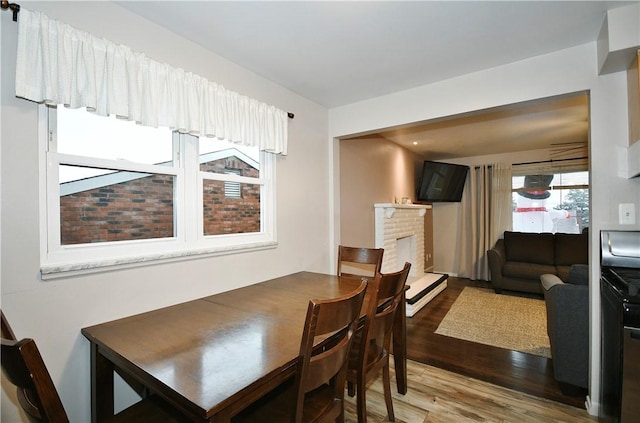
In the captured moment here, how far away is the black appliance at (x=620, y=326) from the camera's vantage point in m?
1.33

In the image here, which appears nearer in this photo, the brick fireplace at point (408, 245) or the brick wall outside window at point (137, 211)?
the brick wall outside window at point (137, 211)

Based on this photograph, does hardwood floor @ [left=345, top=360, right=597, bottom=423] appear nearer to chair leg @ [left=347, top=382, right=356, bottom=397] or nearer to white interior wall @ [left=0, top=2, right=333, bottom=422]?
chair leg @ [left=347, top=382, right=356, bottom=397]

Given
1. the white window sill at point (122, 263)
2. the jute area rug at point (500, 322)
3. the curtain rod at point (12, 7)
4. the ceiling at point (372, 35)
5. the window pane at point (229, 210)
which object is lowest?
the jute area rug at point (500, 322)

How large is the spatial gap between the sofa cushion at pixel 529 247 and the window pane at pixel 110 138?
5399 mm

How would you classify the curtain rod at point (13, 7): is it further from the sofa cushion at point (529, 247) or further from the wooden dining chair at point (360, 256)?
the sofa cushion at point (529, 247)

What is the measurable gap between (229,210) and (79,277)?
1020 mm

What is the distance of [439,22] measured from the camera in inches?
68.5

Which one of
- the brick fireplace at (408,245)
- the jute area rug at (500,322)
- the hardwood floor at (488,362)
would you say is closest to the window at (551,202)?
the jute area rug at (500,322)

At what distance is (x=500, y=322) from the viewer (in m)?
3.43

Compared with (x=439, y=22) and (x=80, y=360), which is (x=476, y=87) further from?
(x=80, y=360)

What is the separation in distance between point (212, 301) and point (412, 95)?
236 centimetres

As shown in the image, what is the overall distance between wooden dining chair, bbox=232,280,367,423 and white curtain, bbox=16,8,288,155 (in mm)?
1445

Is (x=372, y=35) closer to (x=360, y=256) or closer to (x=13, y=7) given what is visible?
(x=360, y=256)

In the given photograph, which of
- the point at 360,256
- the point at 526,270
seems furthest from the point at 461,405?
the point at 526,270
